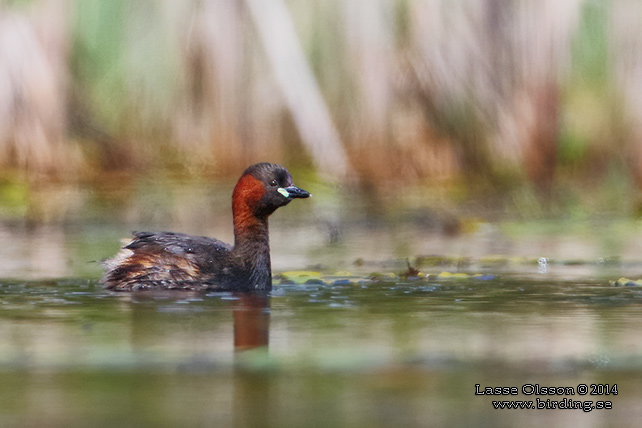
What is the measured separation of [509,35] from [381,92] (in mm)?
1202

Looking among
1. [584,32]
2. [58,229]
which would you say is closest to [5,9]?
[58,229]

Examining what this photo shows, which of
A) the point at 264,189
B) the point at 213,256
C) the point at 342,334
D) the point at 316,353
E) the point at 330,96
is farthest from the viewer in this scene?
the point at 330,96

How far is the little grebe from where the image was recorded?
7633 millimetres

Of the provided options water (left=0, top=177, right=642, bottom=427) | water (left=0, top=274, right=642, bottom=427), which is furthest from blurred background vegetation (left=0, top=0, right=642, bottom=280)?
water (left=0, top=274, right=642, bottom=427)

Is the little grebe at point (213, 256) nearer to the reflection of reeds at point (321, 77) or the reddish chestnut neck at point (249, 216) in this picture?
A: the reddish chestnut neck at point (249, 216)

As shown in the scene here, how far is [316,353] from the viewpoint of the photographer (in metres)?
5.24

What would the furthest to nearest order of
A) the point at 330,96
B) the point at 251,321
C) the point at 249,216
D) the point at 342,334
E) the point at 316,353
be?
the point at 330,96 < the point at 249,216 < the point at 251,321 < the point at 342,334 < the point at 316,353

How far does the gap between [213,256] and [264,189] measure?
0.53m

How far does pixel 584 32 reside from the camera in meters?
12.1

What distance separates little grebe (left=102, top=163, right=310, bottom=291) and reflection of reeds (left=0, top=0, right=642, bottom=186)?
2.54 metres

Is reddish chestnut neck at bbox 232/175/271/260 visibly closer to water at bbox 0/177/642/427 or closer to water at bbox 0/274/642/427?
water at bbox 0/177/642/427

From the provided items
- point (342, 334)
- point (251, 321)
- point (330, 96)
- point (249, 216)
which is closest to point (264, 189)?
point (249, 216)

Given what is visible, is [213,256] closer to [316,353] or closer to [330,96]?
[316,353]

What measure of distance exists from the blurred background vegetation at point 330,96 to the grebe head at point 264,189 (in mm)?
2464
